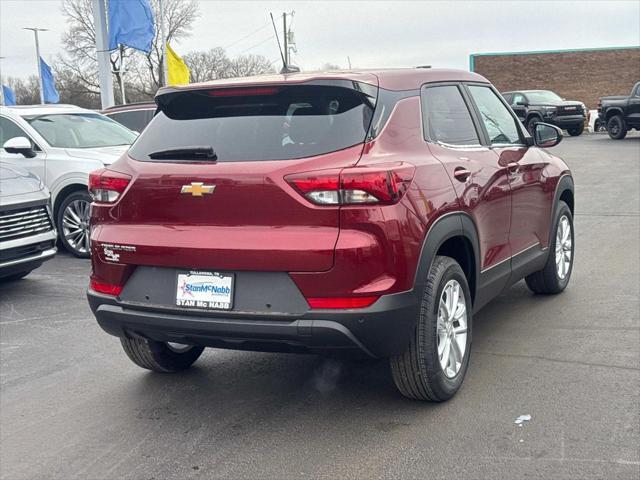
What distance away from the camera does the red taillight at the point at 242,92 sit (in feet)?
13.0

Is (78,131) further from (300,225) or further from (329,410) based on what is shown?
(300,225)

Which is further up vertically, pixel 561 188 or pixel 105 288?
pixel 561 188

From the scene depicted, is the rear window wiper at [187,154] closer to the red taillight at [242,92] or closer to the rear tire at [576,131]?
the red taillight at [242,92]

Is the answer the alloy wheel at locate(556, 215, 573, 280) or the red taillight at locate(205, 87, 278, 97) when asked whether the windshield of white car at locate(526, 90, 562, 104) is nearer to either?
the alloy wheel at locate(556, 215, 573, 280)

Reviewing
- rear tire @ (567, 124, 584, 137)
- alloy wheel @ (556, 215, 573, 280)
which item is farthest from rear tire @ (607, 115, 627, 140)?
alloy wheel @ (556, 215, 573, 280)

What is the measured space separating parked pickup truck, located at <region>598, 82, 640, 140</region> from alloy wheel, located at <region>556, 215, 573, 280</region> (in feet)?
67.2

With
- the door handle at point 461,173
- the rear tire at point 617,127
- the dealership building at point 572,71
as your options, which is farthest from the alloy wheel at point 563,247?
the dealership building at point 572,71

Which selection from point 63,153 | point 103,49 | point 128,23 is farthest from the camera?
point 103,49

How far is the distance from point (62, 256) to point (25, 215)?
2.21 metres

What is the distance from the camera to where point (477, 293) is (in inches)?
184

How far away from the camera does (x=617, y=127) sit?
85.7 feet

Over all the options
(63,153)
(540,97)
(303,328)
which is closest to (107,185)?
(303,328)

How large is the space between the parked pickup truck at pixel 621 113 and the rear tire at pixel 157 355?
23.4m

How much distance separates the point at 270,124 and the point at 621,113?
24.3 meters
